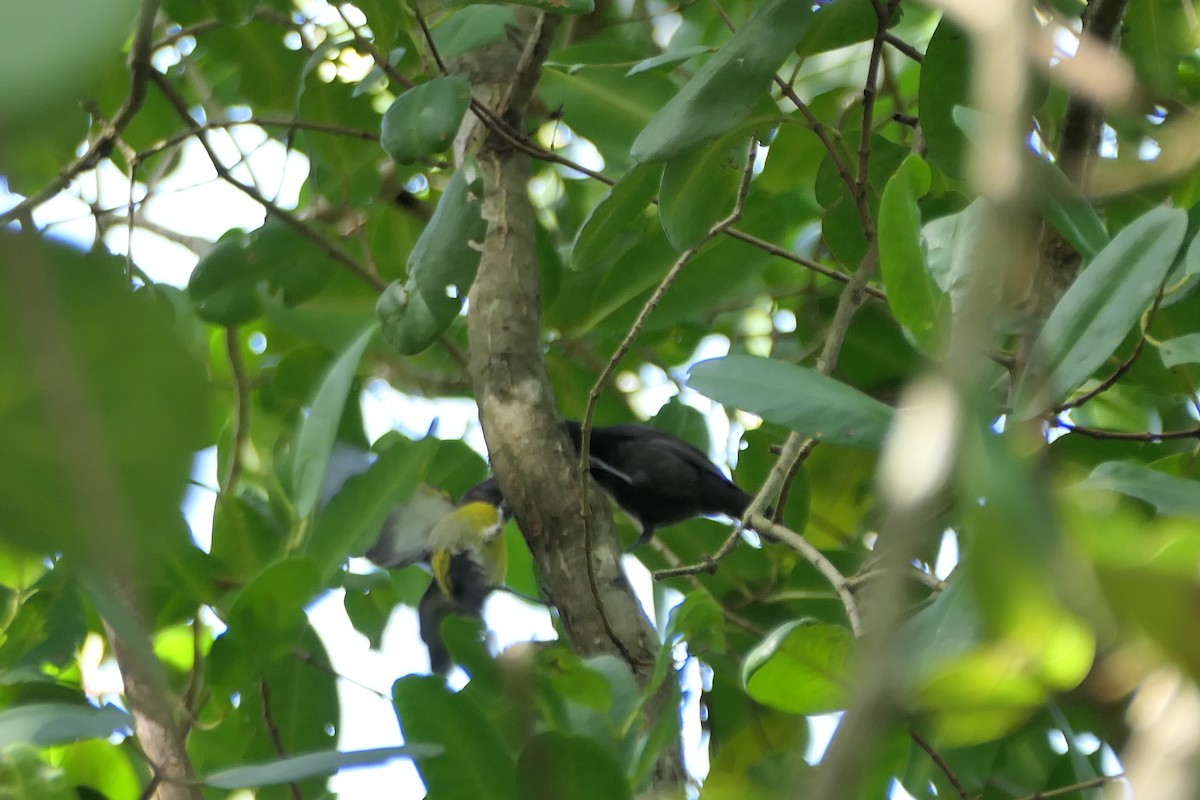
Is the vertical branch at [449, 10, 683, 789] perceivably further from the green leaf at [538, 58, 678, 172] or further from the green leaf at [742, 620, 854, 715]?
the green leaf at [742, 620, 854, 715]

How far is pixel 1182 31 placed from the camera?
128 cm

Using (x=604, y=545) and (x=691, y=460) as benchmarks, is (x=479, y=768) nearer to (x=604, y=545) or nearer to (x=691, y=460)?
(x=604, y=545)

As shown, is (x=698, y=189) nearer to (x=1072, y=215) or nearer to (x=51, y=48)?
(x=1072, y=215)

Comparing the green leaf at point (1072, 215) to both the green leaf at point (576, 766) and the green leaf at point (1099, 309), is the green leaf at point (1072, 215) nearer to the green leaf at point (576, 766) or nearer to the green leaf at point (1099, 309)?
the green leaf at point (1099, 309)

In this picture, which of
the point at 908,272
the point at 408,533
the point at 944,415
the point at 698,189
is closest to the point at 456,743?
the point at 908,272

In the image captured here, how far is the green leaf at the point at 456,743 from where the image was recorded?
29.8 inches

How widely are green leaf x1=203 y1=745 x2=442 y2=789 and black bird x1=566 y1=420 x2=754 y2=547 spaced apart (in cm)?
76

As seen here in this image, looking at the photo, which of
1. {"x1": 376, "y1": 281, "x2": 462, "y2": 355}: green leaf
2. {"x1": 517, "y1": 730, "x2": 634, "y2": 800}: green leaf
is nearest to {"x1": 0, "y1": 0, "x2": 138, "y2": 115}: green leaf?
{"x1": 517, "y1": 730, "x2": 634, "y2": 800}: green leaf

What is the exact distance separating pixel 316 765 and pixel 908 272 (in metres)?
0.52

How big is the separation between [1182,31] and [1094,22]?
0.24 m

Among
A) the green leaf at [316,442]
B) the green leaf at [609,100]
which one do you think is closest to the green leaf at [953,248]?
the green leaf at [316,442]

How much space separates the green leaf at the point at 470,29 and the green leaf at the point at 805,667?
68cm

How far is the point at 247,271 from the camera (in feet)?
4.76

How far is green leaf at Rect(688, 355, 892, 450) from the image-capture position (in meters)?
0.82
